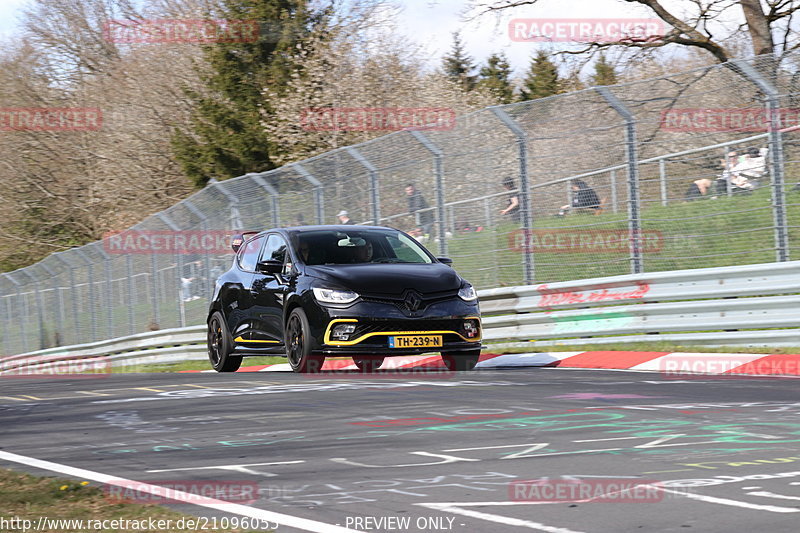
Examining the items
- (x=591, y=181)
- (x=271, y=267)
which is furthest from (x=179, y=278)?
(x=591, y=181)

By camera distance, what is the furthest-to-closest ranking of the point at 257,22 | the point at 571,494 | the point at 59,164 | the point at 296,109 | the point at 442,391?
the point at 59,164, the point at 257,22, the point at 296,109, the point at 442,391, the point at 571,494

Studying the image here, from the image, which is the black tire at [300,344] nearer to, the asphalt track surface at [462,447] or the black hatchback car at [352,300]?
the black hatchback car at [352,300]

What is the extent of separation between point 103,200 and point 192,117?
5.01m

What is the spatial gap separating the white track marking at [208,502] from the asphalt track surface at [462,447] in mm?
40

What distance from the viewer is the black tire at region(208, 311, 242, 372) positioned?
15633 millimetres

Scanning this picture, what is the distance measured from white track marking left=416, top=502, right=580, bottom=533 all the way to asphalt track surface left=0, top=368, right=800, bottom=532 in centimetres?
1

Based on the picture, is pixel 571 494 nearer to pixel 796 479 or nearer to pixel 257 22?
pixel 796 479

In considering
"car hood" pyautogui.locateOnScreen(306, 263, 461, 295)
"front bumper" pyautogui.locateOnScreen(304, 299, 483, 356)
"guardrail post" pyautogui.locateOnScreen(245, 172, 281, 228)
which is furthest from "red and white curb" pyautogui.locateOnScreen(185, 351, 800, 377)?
"guardrail post" pyautogui.locateOnScreen(245, 172, 281, 228)

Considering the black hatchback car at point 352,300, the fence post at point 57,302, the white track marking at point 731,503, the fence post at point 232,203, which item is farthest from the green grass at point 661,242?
the fence post at point 57,302

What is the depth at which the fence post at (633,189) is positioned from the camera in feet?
47.9

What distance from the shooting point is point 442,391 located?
416 inches

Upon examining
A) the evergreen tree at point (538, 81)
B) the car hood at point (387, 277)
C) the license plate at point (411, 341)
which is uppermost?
the evergreen tree at point (538, 81)

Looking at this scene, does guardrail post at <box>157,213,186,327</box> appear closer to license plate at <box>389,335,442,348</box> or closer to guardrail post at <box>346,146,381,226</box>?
guardrail post at <box>346,146,381,226</box>

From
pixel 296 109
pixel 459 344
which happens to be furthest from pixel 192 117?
pixel 459 344
